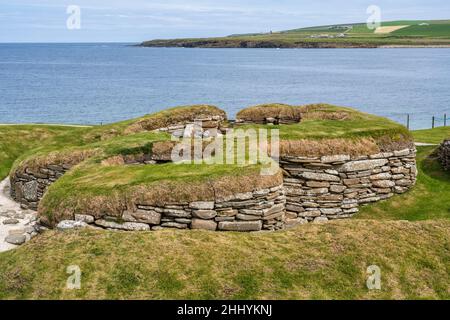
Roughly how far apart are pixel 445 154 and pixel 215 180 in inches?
481

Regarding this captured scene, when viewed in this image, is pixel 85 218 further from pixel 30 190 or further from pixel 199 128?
pixel 199 128

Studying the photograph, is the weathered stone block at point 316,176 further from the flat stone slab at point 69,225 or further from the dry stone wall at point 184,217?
the flat stone slab at point 69,225

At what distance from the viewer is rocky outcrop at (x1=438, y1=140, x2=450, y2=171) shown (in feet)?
70.2

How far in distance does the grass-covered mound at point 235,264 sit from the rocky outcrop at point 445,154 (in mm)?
8482

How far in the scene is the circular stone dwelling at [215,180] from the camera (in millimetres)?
14703

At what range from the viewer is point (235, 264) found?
11883mm

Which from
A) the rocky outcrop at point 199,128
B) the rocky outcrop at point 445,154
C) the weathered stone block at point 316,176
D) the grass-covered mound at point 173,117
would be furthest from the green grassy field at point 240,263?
→ the grass-covered mound at point 173,117

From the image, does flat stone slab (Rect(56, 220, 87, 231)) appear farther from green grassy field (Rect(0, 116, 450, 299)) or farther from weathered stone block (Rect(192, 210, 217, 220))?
weathered stone block (Rect(192, 210, 217, 220))

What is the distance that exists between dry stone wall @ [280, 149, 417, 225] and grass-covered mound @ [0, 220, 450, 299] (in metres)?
3.77

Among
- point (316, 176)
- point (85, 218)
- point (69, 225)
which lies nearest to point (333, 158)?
point (316, 176)

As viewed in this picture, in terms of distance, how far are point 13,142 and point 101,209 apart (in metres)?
16.8

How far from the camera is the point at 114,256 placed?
12.0m

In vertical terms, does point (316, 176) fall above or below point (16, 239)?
above
